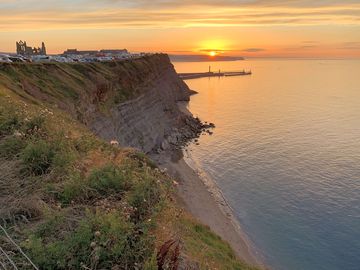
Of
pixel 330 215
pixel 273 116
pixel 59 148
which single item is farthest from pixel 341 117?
pixel 59 148

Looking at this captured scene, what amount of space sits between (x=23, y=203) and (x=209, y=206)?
A: 1211 inches

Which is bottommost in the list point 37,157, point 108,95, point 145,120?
point 145,120

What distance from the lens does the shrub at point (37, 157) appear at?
906cm

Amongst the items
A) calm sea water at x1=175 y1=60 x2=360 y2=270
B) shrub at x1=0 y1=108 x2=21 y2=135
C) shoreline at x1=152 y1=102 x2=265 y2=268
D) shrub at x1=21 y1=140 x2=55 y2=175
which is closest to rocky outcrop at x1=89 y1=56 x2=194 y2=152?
shoreline at x1=152 y1=102 x2=265 y2=268

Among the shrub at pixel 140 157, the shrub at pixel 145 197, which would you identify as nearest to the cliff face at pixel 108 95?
the shrub at pixel 140 157

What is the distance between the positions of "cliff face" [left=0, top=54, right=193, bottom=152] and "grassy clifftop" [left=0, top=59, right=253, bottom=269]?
18.8 metres

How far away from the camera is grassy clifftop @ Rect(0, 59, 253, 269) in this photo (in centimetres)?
625

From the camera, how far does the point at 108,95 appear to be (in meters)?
57.1

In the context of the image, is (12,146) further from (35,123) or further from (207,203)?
(207,203)

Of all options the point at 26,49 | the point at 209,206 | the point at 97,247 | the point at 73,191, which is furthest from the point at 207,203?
the point at 26,49

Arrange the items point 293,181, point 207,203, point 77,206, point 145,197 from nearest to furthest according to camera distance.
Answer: point 145,197
point 77,206
point 207,203
point 293,181

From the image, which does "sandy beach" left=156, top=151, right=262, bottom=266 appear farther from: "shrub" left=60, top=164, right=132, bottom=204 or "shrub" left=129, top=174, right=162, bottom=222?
"shrub" left=129, top=174, right=162, bottom=222

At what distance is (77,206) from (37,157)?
2.21 m

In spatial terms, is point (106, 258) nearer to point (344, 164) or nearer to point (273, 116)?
point (344, 164)
